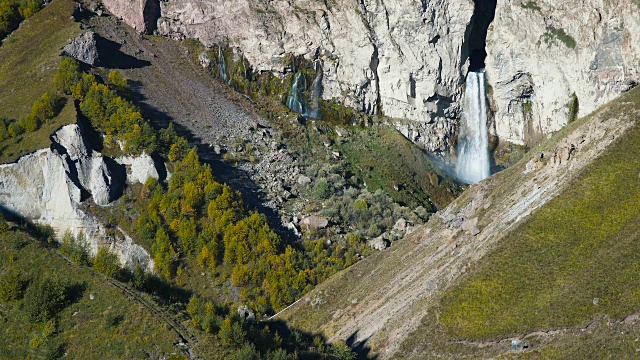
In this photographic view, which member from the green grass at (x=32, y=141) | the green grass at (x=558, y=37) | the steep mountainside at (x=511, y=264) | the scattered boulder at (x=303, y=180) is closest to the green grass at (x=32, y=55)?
the green grass at (x=32, y=141)

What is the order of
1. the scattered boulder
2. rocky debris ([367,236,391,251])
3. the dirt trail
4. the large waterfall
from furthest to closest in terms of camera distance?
the large waterfall → the scattered boulder → rocky debris ([367,236,391,251]) → the dirt trail

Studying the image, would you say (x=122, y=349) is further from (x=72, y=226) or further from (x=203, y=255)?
(x=72, y=226)

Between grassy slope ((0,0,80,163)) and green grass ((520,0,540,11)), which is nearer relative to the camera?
grassy slope ((0,0,80,163))

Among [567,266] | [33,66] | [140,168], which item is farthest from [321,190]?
[33,66]

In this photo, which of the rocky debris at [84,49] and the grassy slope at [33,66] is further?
the rocky debris at [84,49]

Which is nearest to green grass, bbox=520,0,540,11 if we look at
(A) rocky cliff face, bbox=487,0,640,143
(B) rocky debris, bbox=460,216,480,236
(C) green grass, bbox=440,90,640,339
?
(A) rocky cliff face, bbox=487,0,640,143

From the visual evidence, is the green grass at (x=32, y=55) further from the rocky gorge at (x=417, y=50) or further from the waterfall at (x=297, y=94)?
the waterfall at (x=297, y=94)

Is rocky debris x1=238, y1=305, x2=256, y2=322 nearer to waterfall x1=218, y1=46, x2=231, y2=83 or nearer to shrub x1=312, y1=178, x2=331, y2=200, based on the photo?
shrub x1=312, y1=178, x2=331, y2=200

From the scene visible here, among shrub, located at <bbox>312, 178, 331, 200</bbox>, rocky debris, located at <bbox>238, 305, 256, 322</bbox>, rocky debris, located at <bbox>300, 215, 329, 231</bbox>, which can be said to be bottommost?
rocky debris, located at <bbox>238, 305, 256, 322</bbox>
